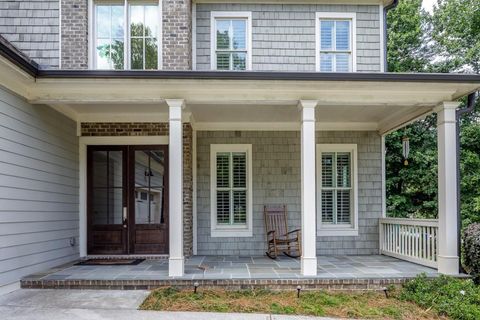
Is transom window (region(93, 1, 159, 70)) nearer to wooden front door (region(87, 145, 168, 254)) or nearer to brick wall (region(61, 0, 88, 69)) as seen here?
brick wall (region(61, 0, 88, 69))

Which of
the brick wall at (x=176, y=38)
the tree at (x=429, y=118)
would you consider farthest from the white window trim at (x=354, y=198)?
the tree at (x=429, y=118)

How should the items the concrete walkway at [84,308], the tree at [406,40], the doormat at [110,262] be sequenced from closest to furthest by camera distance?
1. the concrete walkway at [84,308]
2. the doormat at [110,262]
3. the tree at [406,40]

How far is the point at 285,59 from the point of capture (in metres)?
7.28

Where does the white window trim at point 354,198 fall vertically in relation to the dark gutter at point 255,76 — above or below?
below

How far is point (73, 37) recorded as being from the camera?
6.54 metres

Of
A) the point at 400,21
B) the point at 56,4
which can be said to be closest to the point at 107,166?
the point at 56,4

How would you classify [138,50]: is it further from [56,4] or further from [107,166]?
[107,166]

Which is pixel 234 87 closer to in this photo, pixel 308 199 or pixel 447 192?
pixel 308 199

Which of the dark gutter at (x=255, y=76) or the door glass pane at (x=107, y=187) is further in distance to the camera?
the door glass pane at (x=107, y=187)

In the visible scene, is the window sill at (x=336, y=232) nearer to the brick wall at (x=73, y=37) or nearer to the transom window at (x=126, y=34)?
the transom window at (x=126, y=34)

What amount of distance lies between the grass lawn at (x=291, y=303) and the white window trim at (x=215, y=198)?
7.72ft

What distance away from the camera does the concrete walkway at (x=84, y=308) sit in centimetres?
389

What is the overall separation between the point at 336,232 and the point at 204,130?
3261 mm

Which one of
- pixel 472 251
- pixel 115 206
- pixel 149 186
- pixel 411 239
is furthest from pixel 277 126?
pixel 472 251
